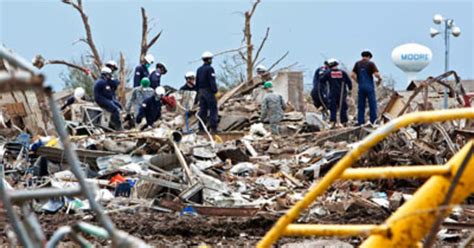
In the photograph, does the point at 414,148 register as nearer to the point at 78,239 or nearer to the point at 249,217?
the point at 249,217

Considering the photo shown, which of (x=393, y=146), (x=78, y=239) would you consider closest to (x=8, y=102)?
(x=393, y=146)

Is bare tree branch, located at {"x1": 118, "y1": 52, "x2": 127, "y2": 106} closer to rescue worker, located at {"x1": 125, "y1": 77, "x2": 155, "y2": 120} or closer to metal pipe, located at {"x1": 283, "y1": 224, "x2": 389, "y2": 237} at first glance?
rescue worker, located at {"x1": 125, "y1": 77, "x2": 155, "y2": 120}

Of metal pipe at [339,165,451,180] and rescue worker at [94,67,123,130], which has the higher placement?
metal pipe at [339,165,451,180]

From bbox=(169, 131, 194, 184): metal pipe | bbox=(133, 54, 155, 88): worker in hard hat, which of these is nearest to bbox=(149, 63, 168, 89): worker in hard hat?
bbox=(133, 54, 155, 88): worker in hard hat

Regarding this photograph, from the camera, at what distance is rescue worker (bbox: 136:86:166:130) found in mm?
21188

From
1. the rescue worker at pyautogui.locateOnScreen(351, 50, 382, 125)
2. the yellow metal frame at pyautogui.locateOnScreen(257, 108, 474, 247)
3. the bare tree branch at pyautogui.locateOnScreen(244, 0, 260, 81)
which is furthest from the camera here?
the bare tree branch at pyautogui.locateOnScreen(244, 0, 260, 81)

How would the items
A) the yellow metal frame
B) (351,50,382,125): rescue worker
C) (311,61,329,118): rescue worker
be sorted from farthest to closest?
1. (311,61,329,118): rescue worker
2. (351,50,382,125): rescue worker
3. the yellow metal frame

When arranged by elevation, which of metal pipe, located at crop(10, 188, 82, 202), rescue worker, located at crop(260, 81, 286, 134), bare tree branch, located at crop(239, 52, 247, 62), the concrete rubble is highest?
bare tree branch, located at crop(239, 52, 247, 62)

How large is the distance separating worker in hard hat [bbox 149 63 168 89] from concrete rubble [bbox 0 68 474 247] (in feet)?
13.8

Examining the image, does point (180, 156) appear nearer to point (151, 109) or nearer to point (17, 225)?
point (151, 109)

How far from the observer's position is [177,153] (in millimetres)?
13477

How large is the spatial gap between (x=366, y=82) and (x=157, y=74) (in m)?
5.62

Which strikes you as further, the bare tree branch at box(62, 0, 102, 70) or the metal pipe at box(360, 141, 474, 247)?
the bare tree branch at box(62, 0, 102, 70)

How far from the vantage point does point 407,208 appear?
3582 mm
